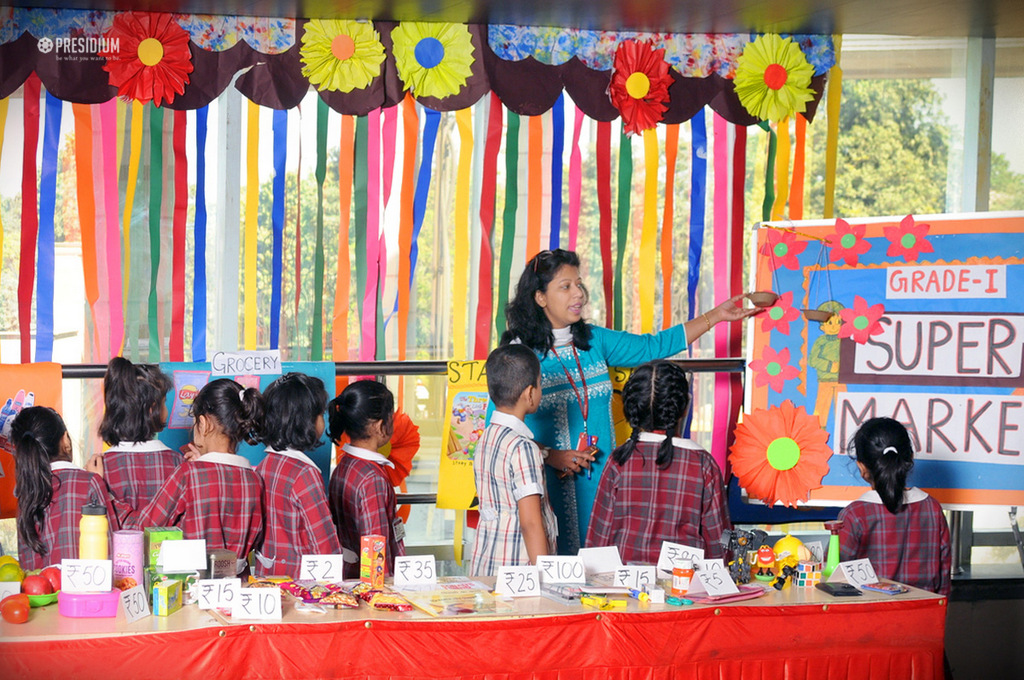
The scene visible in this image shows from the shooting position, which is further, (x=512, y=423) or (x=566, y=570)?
(x=512, y=423)

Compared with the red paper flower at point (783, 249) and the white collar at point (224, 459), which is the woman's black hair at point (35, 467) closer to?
the white collar at point (224, 459)

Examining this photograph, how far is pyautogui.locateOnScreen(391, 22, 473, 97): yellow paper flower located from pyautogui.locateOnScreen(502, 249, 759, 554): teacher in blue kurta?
3.11ft

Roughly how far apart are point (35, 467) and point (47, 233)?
4.74 feet

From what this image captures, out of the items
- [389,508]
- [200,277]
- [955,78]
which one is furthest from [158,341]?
[955,78]

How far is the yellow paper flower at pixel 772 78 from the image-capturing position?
4066mm

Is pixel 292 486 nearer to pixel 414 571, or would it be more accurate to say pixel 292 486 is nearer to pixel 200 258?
pixel 414 571

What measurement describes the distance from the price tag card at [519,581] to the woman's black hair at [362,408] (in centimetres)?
66

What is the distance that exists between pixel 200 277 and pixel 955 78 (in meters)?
3.84

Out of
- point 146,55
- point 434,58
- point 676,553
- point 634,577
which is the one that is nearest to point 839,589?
point 676,553

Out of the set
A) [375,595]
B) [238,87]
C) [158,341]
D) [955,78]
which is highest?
[955,78]

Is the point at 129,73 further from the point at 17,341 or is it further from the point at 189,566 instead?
the point at 189,566

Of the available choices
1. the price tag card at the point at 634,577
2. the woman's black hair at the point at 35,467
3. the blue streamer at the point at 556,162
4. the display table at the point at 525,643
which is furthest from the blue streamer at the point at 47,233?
the price tag card at the point at 634,577

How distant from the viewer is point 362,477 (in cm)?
274

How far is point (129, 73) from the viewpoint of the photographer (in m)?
3.76
